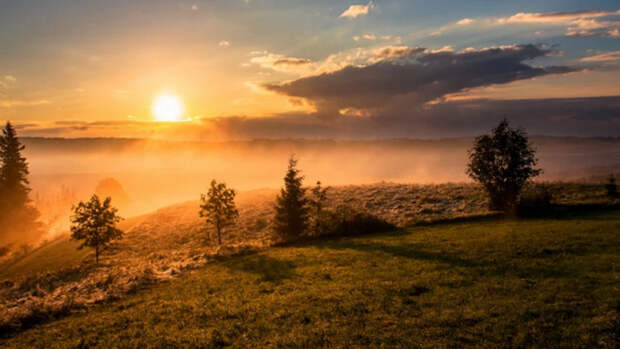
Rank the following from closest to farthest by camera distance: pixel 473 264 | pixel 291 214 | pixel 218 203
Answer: pixel 473 264
pixel 291 214
pixel 218 203

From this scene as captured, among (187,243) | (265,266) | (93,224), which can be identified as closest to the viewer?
(265,266)

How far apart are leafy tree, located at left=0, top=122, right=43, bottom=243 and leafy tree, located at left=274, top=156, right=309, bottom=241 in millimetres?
60518

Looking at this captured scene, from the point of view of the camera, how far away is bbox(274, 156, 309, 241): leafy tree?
41.6 metres

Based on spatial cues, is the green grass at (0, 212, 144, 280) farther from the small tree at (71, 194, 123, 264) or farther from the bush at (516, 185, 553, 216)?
the bush at (516, 185, 553, 216)

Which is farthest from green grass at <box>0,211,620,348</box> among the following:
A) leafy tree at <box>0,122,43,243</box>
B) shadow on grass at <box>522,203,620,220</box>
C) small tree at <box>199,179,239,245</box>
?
leafy tree at <box>0,122,43,243</box>

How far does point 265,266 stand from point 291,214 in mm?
15722

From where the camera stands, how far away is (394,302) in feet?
54.6

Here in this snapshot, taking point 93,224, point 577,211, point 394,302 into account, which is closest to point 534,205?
point 577,211

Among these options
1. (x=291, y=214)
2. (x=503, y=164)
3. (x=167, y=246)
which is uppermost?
(x=503, y=164)

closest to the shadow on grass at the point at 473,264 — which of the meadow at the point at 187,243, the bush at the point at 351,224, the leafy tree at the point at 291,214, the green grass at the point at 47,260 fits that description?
the meadow at the point at 187,243

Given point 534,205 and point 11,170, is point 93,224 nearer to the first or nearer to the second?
point 11,170

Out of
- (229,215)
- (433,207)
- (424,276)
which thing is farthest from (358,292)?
(433,207)

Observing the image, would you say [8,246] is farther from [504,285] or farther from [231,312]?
[504,285]

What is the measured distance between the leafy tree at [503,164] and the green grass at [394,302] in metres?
18.4
